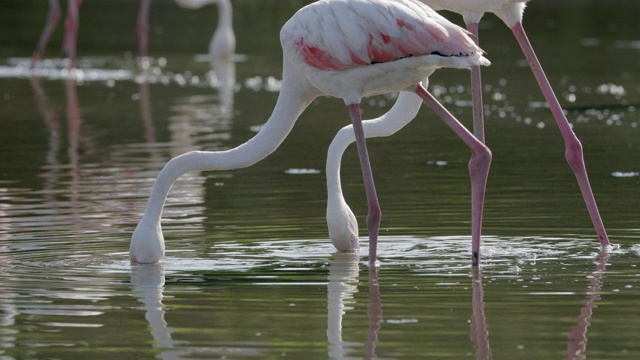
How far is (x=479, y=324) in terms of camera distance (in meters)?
5.89

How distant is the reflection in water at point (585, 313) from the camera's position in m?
5.38

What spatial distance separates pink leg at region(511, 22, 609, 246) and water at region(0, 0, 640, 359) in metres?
0.15

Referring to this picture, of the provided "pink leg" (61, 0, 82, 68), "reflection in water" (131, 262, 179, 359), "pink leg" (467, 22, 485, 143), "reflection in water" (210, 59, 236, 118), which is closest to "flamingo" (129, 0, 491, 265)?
"reflection in water" (131, 262, 179, 359)

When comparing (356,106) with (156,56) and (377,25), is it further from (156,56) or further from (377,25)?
(156,56)

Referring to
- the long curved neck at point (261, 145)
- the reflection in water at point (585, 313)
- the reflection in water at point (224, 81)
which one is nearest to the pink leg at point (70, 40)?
the reflection in water at point (224, 81)

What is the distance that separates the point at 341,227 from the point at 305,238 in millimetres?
436

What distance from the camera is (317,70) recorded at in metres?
7.43

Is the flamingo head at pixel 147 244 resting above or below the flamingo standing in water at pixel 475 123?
below

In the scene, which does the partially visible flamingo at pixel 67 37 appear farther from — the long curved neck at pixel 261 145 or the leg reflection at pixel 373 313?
the leg reflection at pixel 373 313

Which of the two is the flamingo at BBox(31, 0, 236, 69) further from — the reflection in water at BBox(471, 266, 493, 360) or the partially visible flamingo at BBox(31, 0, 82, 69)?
the reflection in water at BBox(471, 266, 493, 360)

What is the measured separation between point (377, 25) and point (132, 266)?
1.72m

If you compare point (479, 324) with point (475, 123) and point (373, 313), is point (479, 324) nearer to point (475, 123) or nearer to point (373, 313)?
point (373, 313)

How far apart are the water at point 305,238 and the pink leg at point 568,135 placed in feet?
0.48

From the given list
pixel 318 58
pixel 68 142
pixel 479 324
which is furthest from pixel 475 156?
pixel 68 142
